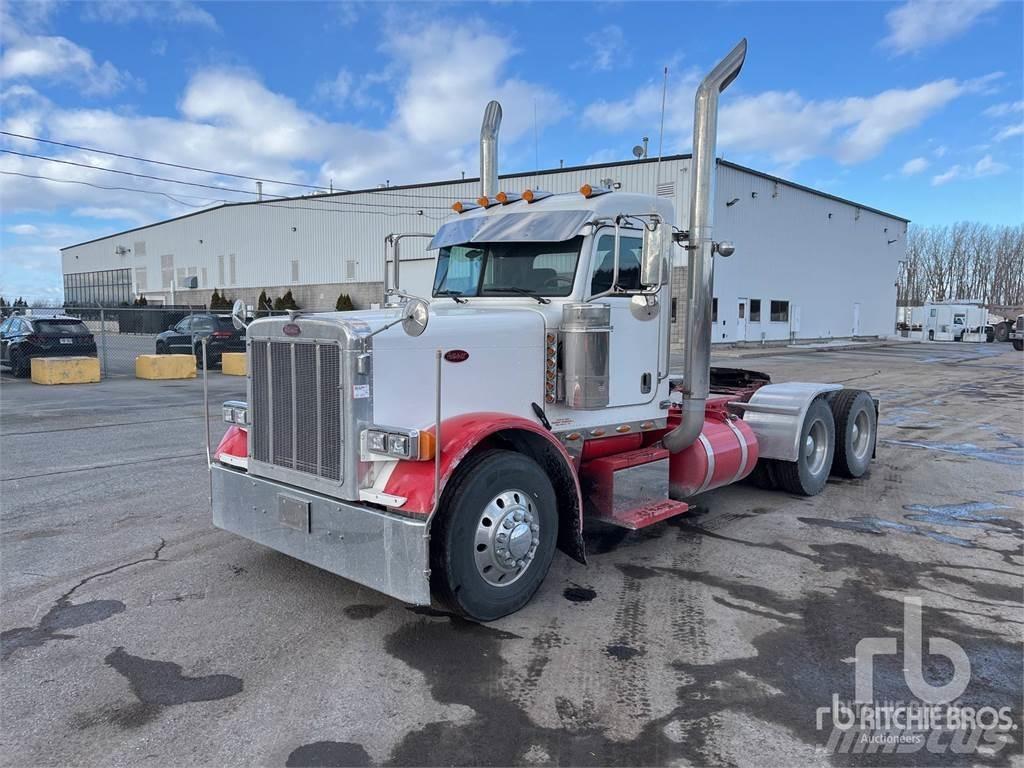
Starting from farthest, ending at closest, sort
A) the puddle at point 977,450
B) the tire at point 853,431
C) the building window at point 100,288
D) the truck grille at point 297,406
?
the building window at point 100,288 → the puddle at point 977,450 → the tire at point 853,431 → the truck grille at point 297,406

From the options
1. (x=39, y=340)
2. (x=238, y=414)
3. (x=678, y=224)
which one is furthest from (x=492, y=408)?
(x=678, y=224)

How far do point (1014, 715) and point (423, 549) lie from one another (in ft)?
9.28

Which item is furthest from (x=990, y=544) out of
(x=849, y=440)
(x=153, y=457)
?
(x=153, y=457)

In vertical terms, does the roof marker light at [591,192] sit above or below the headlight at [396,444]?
above

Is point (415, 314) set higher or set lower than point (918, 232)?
lower

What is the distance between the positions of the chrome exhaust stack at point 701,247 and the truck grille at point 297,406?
2.87m

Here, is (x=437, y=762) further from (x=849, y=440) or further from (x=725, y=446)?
(x=849, y=440)

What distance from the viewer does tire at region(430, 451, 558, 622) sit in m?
3.85

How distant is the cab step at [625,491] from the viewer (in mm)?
5062

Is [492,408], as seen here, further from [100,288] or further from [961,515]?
[100,288]

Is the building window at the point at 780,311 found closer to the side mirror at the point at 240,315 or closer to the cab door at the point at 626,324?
the cab door at the point at 626,324

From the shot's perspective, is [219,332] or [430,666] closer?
[430,666]

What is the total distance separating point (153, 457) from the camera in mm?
8570

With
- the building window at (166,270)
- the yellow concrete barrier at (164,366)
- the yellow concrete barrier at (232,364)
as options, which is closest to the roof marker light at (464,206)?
the yellow concrete barrier at (164,366)
